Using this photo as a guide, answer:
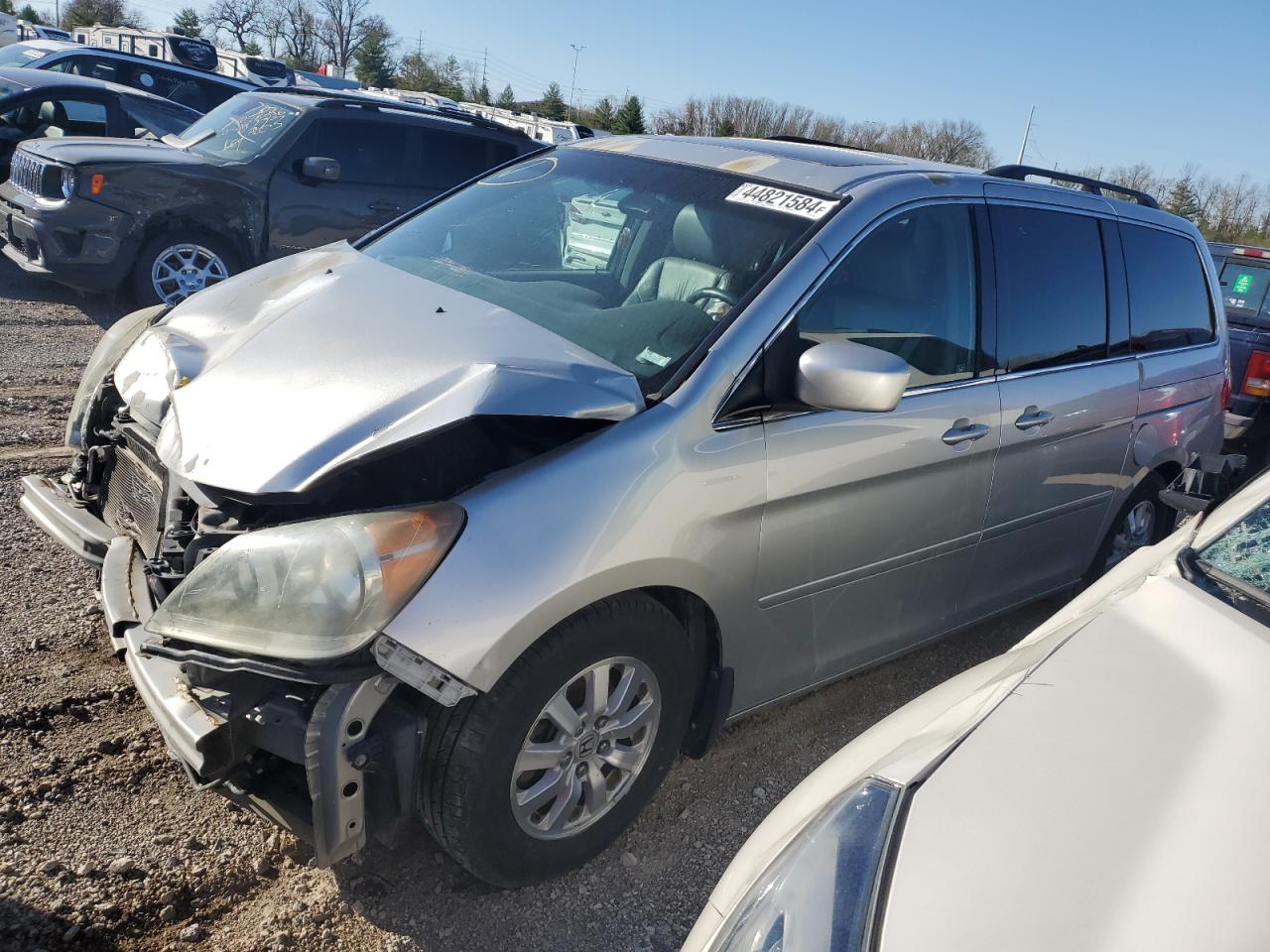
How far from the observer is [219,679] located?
2.18 meters

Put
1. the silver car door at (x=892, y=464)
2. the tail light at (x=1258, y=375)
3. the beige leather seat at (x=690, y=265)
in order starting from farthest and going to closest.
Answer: the tail light at (x=1258, y=375) → the beige leather seat at (x=690, y=265) → the silver car door at (x=892, y=464)

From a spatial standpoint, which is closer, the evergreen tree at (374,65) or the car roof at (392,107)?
the car roof at (392,107)

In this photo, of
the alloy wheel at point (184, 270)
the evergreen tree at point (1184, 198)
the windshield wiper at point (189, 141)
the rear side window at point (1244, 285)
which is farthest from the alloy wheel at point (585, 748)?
the evergreen tree at point (1184, 198)

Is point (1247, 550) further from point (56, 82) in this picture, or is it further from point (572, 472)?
point (56, 82)

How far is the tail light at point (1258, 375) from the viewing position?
23.4ft

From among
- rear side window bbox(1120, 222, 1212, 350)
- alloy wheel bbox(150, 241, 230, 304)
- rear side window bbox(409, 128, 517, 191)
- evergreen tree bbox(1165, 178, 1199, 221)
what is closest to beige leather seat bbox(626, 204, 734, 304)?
rear side window bbox(1120, 222, 1212, 350)

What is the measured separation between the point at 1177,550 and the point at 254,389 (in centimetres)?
233

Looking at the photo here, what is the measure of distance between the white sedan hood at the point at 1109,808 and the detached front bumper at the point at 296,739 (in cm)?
112

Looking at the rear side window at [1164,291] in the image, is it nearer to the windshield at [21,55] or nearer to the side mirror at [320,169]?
the side mirror at [320,169]

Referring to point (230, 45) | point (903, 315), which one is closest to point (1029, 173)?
point (903, 315)

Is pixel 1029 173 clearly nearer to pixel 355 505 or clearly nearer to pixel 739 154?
pixel 739 154

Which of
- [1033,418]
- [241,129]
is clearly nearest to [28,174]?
[241,129]

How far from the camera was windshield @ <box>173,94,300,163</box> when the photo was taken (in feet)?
26.3

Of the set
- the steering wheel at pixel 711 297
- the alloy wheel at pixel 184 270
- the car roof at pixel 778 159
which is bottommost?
the alloy wheel at pixel 184 270
